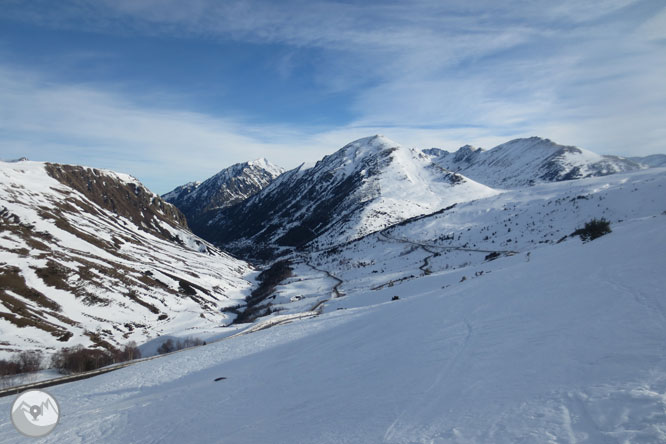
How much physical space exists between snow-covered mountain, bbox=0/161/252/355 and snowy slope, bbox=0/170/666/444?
141 ft

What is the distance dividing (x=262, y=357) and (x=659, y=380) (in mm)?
14848

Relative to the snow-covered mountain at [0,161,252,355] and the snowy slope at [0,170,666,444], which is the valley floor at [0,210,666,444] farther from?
the snow-covered mountain at [0,161,252,355]

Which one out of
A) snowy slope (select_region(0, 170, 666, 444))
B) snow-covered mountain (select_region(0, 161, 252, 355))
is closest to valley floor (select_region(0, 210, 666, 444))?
snowy slope (select_region(0, 170, 666, 444))

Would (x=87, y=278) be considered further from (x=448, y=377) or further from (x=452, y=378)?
(x=452, y=378)

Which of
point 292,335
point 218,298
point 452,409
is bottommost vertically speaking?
point 218,298

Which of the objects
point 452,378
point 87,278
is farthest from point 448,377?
point 87,278

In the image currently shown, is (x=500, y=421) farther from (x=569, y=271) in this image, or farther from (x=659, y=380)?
(x=569, y=271)

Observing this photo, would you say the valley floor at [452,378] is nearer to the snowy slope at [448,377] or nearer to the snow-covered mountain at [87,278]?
the snowy slope at [448,377]

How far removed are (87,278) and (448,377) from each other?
7885 centimetres

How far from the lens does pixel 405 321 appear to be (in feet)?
52.1

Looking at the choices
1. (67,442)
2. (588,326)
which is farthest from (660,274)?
(67,442)

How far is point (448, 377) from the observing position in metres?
8.52

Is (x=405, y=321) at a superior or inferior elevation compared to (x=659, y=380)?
inferior

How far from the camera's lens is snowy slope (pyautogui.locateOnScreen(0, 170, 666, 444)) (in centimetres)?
606
